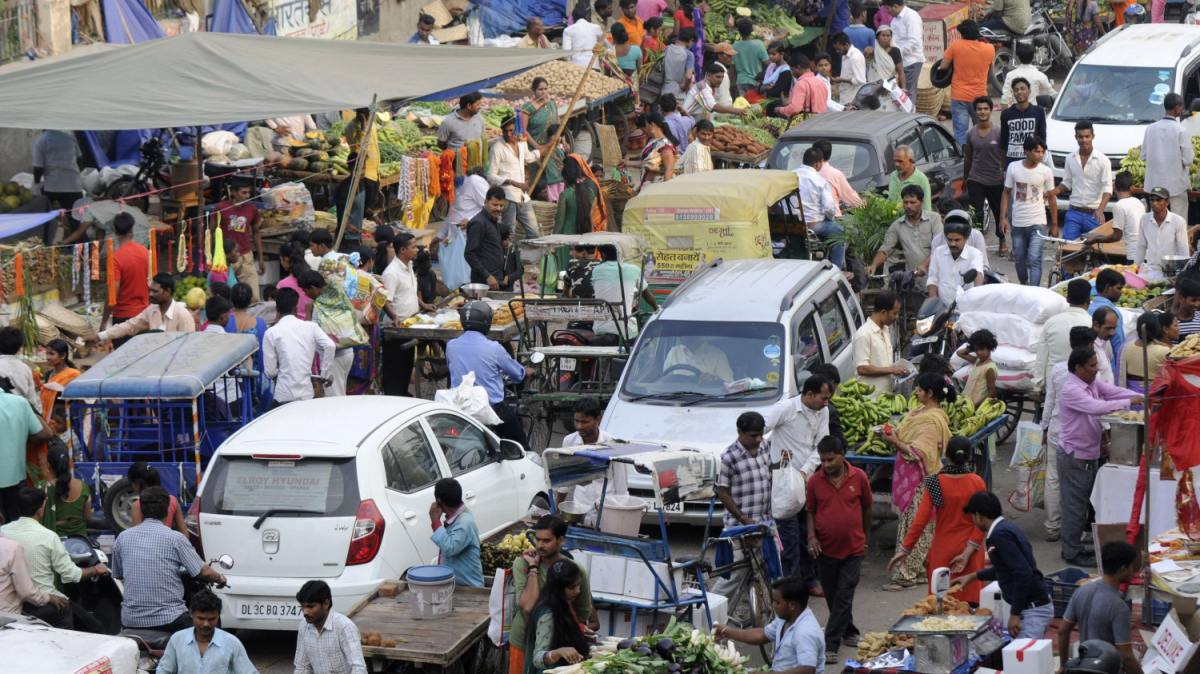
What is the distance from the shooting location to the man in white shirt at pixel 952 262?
12.8 metres

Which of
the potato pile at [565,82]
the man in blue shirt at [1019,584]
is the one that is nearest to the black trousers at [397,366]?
the man in blue shirt at [1019,584]

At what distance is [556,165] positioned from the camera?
1808 centimetres

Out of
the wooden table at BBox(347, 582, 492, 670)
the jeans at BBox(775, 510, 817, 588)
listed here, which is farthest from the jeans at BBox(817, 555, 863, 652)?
the wooden table at BBox(347, 582, 492, 670)

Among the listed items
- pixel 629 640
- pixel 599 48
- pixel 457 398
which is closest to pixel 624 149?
pixel 599 48

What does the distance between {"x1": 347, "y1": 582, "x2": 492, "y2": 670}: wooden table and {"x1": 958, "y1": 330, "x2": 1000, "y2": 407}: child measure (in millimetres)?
4296

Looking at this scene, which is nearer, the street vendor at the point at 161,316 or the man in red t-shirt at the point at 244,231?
the street vendor at the point at 161,316

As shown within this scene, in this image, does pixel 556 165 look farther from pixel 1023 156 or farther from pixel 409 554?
pixel 409 554

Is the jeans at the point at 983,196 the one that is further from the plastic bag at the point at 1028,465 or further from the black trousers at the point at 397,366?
the black trousers at the point at 397,366

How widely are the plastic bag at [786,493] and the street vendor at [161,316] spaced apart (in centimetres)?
530

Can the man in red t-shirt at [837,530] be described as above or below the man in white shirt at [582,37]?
below

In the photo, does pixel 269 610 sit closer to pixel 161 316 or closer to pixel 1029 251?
pixel 161 316

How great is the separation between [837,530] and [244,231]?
25.1 feet

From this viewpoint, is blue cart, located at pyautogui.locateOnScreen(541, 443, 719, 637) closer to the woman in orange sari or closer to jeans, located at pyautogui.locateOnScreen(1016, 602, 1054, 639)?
the woman in orange sari

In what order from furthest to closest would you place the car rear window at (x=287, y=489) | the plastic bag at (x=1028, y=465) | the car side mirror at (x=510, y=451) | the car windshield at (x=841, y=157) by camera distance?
the car windshield at (x=841, y=157) < the plastic bag at (x=1028, y=465) < the car side mirror at (x=510, y=451) < the car rear window at (x=287, y=489)
